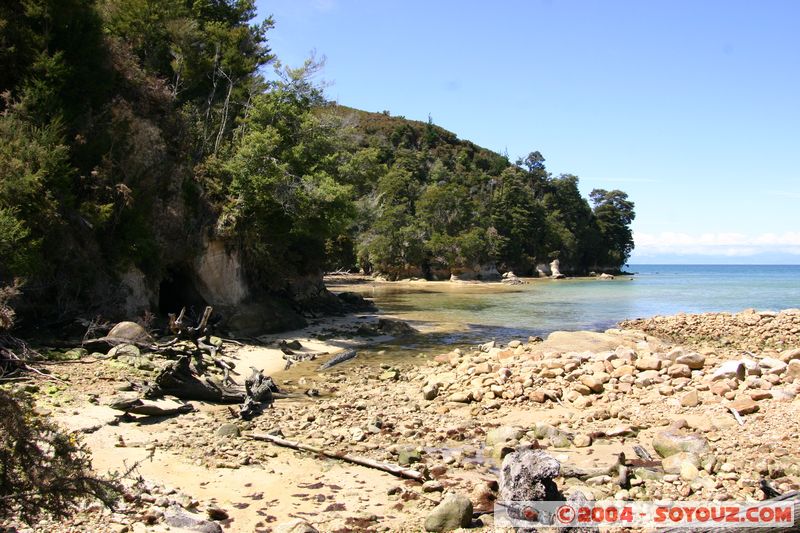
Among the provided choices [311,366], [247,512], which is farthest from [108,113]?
[247,512]

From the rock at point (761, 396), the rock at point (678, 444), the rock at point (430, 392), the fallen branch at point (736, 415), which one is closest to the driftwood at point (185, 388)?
the rock at point (430, 392)

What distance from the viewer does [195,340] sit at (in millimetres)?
13219

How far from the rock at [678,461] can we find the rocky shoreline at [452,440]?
0.09 ft

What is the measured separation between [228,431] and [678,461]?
632 centimetres

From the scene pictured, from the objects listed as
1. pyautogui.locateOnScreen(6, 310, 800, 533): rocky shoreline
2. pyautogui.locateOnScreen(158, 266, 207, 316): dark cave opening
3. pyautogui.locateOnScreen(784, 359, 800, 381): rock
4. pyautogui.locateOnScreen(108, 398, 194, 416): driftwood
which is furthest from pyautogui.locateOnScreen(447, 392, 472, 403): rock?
pyautogui.locateOnScreen(158, 266, 207, 316): dark cave opening

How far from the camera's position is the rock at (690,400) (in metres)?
9.17

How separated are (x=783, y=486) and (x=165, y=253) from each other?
16.7m

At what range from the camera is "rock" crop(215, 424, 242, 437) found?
838cm

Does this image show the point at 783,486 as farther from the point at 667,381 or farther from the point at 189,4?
the point at 189,4

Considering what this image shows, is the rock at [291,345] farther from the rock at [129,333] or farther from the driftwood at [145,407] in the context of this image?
the driftwood at [145,407]

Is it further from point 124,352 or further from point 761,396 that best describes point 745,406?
→ point 124,352

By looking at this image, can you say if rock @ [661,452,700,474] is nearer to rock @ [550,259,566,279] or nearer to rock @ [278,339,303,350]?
rock @ [278,339,303,350]

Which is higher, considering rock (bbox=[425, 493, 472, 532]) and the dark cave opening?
the dark cave opening

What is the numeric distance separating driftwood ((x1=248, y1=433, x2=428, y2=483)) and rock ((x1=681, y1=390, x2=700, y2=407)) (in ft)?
16.4
